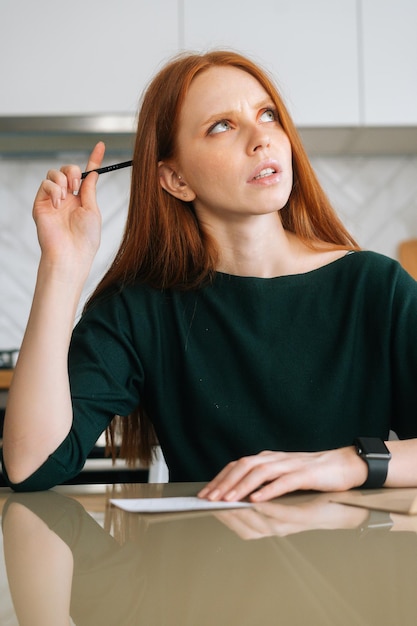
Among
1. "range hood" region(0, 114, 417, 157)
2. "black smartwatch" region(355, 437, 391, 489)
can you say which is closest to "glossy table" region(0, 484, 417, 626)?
"black smartwatch" region(355, 437, 391, 489)

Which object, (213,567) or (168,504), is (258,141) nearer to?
(168,504)

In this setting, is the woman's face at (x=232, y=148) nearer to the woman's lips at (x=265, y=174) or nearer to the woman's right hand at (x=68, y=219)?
the woman's lips at (x=265, y=174)

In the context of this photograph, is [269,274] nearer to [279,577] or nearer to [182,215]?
[182,215]

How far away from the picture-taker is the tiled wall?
2855mm

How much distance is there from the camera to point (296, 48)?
2.51 metres

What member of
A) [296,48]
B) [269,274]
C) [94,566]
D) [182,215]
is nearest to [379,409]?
[269,274]

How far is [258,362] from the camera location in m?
→ 1.26

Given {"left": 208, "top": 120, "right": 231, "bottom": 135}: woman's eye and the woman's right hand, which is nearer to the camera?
the woman's right hand

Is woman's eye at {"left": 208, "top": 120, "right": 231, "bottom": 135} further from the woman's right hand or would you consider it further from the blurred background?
the blurred background

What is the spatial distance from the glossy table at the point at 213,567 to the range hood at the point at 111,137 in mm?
1882

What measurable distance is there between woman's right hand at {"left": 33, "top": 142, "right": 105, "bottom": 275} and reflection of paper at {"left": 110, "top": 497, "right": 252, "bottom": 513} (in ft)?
1.40

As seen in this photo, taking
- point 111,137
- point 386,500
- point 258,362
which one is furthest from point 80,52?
point 386,500

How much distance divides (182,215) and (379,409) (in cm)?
47

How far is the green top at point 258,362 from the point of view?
1235 mm
